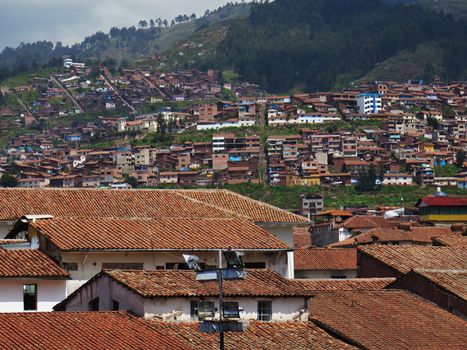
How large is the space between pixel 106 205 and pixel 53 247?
8.51 m

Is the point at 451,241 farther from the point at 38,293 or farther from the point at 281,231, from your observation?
the point at 38,293

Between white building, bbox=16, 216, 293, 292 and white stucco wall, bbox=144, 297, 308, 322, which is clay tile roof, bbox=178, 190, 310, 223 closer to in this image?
white building, bbox=16, 216, 293, 292

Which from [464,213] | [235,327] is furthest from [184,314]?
[464,213]

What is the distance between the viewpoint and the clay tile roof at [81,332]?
926 inches

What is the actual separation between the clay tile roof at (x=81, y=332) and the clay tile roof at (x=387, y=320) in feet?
13.6

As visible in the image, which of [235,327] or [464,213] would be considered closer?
[235,327]

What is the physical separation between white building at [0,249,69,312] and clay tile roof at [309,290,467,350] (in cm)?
529

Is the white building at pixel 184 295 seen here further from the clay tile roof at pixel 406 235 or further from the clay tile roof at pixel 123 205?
the clay tile roof at pixel 406 235

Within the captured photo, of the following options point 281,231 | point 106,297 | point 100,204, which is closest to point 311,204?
point 281,231

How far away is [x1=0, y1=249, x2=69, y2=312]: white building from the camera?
1153 inches

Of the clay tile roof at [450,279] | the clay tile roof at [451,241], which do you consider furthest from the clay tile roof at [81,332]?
the clay tile roof at [451,241]

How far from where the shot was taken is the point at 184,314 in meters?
26.6

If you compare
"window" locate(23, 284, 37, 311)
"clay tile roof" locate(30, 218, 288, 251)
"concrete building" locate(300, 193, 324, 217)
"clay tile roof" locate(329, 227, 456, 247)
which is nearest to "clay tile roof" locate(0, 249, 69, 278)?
"window" locate(23, 284, 37, 311)

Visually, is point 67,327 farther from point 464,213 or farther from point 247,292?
point 464,213
